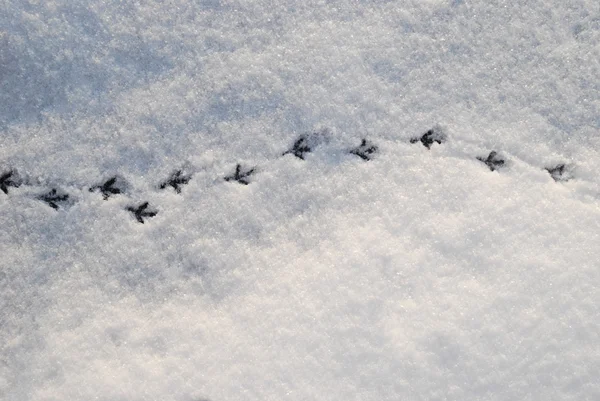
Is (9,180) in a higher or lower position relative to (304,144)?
lower

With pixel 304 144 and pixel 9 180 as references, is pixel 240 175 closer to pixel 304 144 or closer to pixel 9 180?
pixel 304 144

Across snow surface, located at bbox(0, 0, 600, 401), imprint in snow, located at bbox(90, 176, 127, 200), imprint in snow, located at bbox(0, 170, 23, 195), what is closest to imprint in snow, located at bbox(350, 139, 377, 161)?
snow surface, located at bbox(0, 0, 600, 401)

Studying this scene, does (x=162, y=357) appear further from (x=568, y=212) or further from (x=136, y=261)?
(x=568, y=212)

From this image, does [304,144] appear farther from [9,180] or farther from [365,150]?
[9,180]

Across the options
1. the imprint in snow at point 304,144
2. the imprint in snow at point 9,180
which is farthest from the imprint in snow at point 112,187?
the imprint in snow at point 304,144

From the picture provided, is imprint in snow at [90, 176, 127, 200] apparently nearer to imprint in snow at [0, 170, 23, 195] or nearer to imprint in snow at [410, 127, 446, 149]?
imprint in snow at [0, 170, 23, 195]

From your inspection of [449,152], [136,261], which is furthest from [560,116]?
[136,261]

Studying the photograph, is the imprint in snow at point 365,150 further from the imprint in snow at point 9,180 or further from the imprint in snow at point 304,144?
→ the imprint in snow at point 9,180

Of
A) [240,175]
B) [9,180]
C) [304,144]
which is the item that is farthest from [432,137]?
[9,180]
